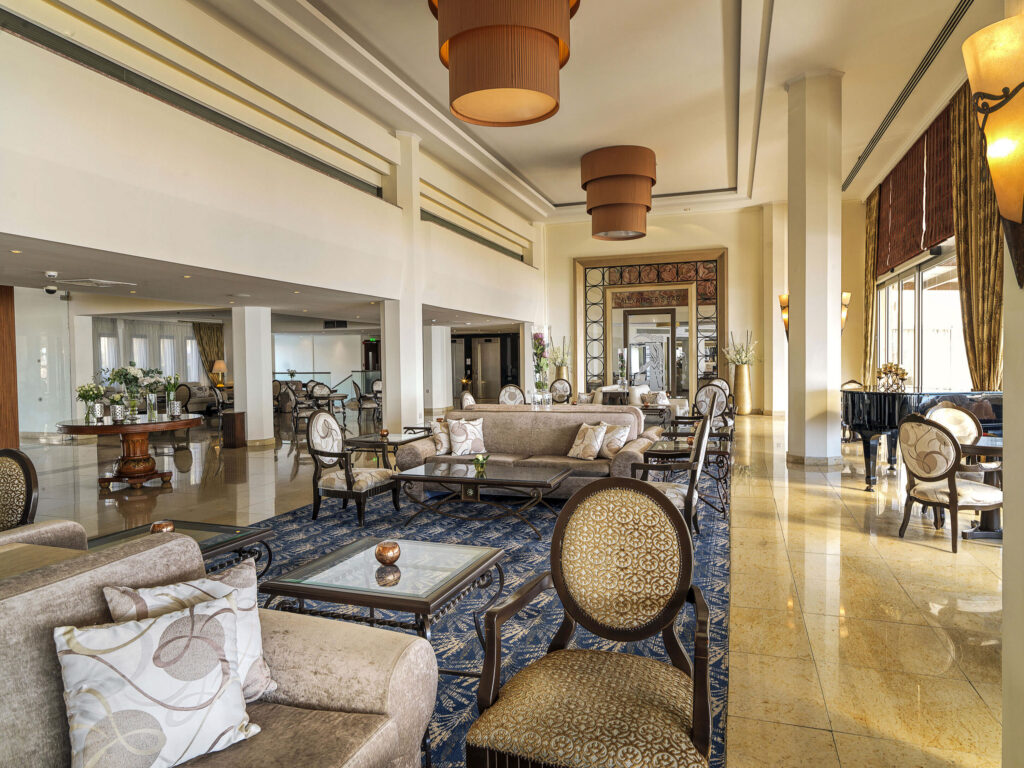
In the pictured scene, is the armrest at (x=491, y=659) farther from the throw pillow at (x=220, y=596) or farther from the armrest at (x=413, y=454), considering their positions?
the armrest at (x=413, y=454)

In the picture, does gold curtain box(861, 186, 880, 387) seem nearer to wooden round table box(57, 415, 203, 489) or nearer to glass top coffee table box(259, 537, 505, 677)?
glass top coffee table box(259, 537, 505, 677)

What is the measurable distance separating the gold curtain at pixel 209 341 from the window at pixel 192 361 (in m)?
0.14

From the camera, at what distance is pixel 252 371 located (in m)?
10.8

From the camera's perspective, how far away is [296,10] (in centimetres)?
603

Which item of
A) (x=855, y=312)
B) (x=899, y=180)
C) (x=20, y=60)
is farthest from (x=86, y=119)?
(x=855, y=312)

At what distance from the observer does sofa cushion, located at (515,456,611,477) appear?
18.8 feet

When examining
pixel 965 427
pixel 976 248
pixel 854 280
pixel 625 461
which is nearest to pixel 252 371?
pixel 625 461

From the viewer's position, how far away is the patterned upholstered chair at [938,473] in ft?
14.1

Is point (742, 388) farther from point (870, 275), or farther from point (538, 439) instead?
point (538, 439)

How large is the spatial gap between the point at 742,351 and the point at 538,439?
358 inches

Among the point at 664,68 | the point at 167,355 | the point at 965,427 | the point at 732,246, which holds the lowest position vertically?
the point at 965,427

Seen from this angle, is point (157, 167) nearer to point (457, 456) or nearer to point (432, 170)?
point (457, 456)

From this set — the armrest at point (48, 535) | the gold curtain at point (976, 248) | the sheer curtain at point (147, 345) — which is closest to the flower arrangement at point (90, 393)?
the armrest at point (48, 535)

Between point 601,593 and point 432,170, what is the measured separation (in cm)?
925
